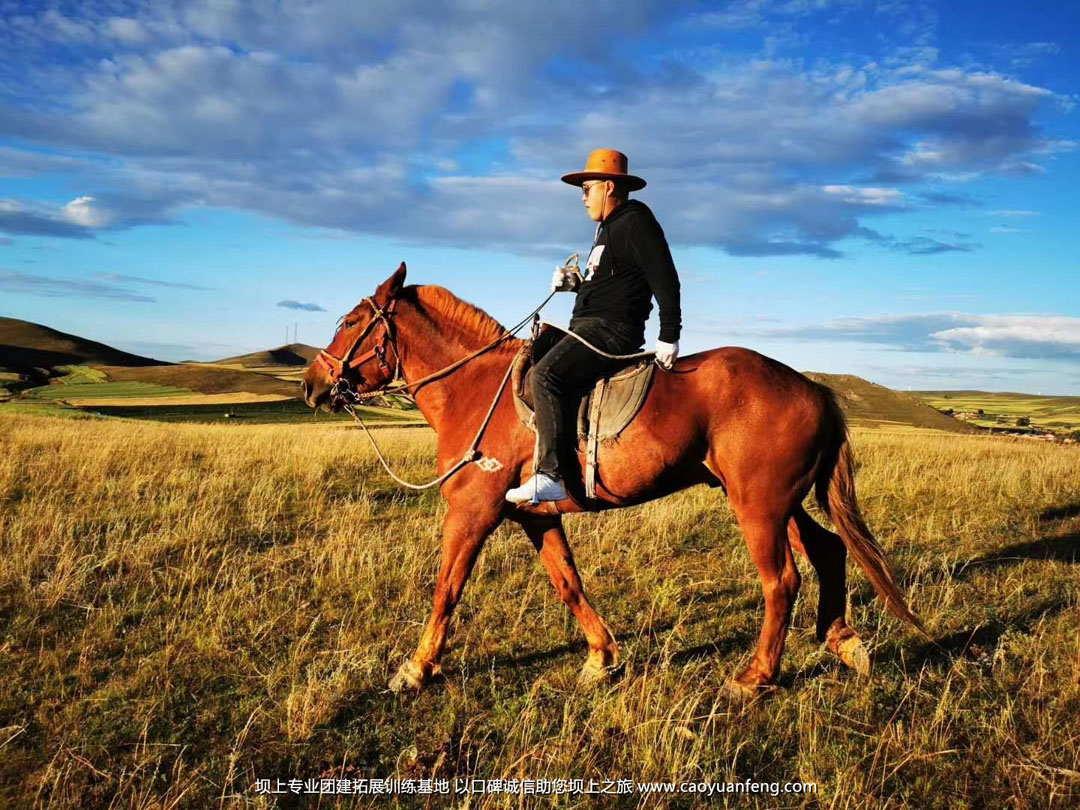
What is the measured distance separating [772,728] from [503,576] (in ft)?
10.9

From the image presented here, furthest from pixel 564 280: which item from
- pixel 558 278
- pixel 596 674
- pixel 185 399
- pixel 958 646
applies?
pixel 185 399

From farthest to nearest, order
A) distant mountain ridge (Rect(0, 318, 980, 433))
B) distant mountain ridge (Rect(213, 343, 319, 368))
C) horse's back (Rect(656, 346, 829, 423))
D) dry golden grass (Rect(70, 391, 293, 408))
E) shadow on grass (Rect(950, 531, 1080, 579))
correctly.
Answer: distant mountain ridge (Rect(213, 343, 319, 368)), distant mountain ridge (Rect(0, 318, 980, 433)), dry golden grass (Rect(70, 391, 293, 408)), shadow on grass (Rect(950, 531, 1080, 579)), horse's back (Rect(656, 346, 829, 423))

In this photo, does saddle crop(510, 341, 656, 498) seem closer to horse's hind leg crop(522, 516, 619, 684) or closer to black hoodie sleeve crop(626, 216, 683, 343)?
black hoodie sleeve crop(626, 216, 683, 343)

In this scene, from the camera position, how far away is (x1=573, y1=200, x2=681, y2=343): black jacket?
4.66 metres

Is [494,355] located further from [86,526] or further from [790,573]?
[86,526]

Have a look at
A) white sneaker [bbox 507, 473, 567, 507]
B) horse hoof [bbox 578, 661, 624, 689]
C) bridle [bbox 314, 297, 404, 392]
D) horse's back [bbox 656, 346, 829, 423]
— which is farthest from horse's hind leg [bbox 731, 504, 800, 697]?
bridle [bbox 314, 297, 404, 392]

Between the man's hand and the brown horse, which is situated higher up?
the man's hand

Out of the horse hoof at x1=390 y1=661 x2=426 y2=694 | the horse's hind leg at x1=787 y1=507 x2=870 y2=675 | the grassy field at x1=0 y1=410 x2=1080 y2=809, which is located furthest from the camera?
the horse's hind leg at x1=787 y1=507 x2=870 y2=675

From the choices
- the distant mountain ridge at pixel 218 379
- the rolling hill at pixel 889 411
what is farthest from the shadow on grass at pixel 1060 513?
the rolling hill at pixel 889 411

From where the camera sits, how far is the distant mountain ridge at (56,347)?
296 ft

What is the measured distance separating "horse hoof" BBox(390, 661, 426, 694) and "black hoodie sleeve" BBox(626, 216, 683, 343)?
2.90 meters

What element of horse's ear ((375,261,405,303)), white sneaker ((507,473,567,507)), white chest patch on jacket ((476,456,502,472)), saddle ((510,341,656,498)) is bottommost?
white sneaker ((507,473,567,507))

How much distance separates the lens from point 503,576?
6.81 metres

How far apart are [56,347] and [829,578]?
126821 millimetres
